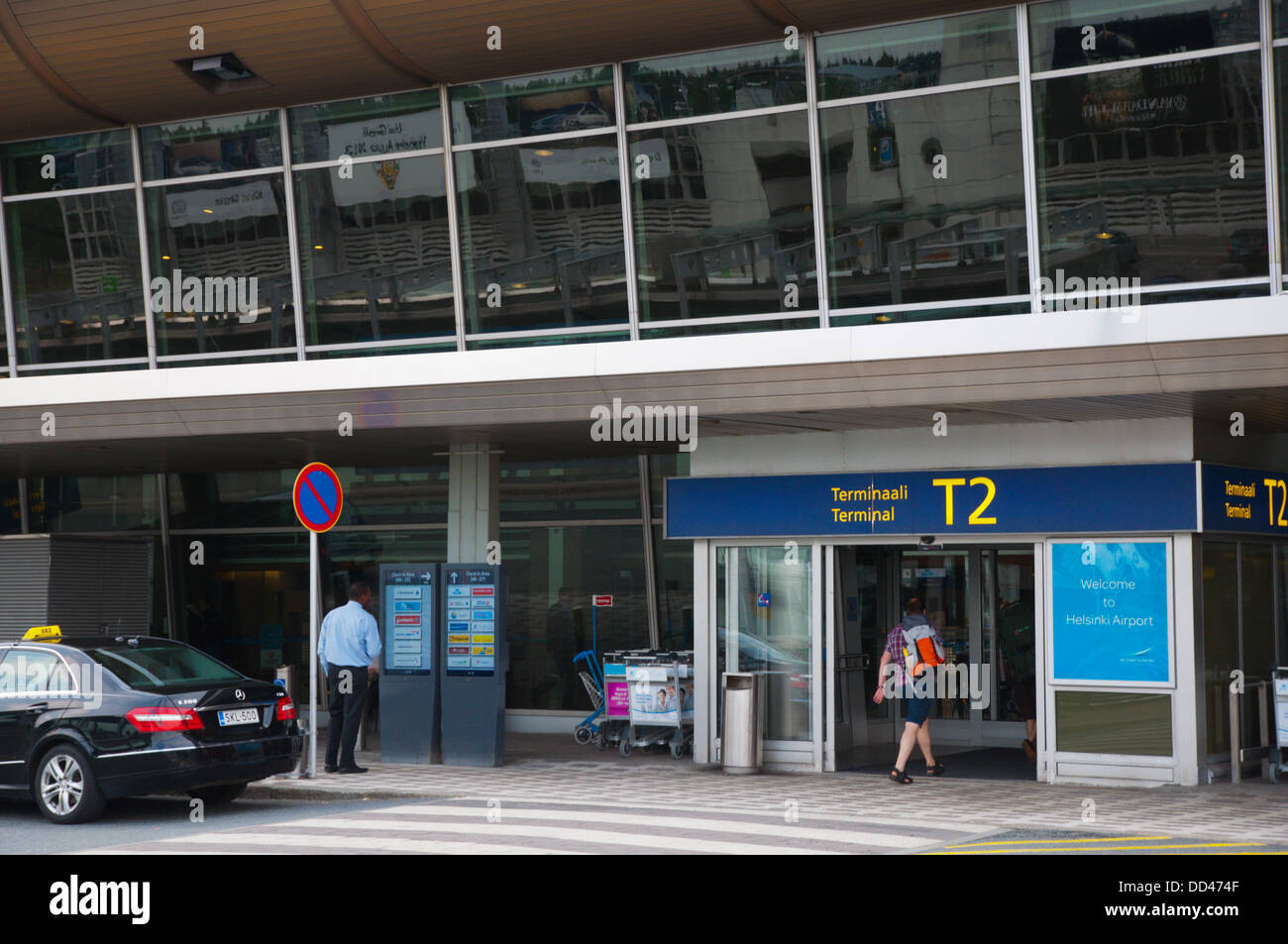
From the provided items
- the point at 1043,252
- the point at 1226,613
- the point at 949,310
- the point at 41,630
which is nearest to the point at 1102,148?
the point at 1043,252

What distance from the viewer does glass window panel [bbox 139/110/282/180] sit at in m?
15.8

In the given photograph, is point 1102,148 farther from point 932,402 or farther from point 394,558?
point 394,558

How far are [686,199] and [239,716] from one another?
6.09 metres

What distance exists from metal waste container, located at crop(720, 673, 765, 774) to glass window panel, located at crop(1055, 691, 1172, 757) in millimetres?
2729

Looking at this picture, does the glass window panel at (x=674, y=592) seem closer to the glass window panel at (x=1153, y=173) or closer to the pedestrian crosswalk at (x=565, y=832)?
the pedestrian crosswalk at (x=565, y=832)

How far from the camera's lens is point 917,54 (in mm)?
13297

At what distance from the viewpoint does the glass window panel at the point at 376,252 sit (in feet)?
49.6

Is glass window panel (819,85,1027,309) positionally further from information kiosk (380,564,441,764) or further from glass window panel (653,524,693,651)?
glass window panel (653,524,693,651)

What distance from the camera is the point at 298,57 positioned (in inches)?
583

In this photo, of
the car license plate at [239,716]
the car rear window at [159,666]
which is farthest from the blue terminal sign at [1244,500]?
the car rear window at [159,666]

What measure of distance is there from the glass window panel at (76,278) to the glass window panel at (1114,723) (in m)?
10.2

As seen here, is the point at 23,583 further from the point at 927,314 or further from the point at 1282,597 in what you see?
the point at 1282,597

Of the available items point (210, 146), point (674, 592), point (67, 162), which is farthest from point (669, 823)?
point (67, 162)

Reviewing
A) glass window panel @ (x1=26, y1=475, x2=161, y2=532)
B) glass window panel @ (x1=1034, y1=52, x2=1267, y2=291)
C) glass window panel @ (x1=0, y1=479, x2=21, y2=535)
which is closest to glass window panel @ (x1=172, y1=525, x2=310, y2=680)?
glass window panel @ (x1=26, y1=475, x2=161, y2=532)
